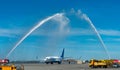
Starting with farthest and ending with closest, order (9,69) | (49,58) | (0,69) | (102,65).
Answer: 1. (49,58)
2. (102,65)
3. (0,69)
4. (9,69)

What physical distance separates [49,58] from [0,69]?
136225 mm

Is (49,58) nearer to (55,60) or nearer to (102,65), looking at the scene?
(55,60)

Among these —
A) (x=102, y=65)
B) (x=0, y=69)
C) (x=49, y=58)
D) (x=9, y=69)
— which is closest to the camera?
(x=9, y=69)

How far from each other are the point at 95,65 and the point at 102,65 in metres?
2.47

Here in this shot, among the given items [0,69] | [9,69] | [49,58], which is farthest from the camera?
[49,58]

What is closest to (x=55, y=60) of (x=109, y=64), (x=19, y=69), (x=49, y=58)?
(x=49, y=58)

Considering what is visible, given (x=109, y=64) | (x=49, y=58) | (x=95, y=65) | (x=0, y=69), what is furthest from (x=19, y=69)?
(x=49, y=58)

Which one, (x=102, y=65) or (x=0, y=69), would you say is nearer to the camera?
(x=0, y=69)

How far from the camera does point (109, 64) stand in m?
108

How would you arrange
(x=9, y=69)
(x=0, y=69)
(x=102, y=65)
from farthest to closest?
1. (x=102, y=65)
2. (x=0, y=69)
3. (x=9, y=69)

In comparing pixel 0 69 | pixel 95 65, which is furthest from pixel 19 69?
pixel 95 65

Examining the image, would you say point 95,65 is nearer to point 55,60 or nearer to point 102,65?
point 102,65

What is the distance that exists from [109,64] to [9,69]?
58172 mm

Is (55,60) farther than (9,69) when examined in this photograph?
Yes
